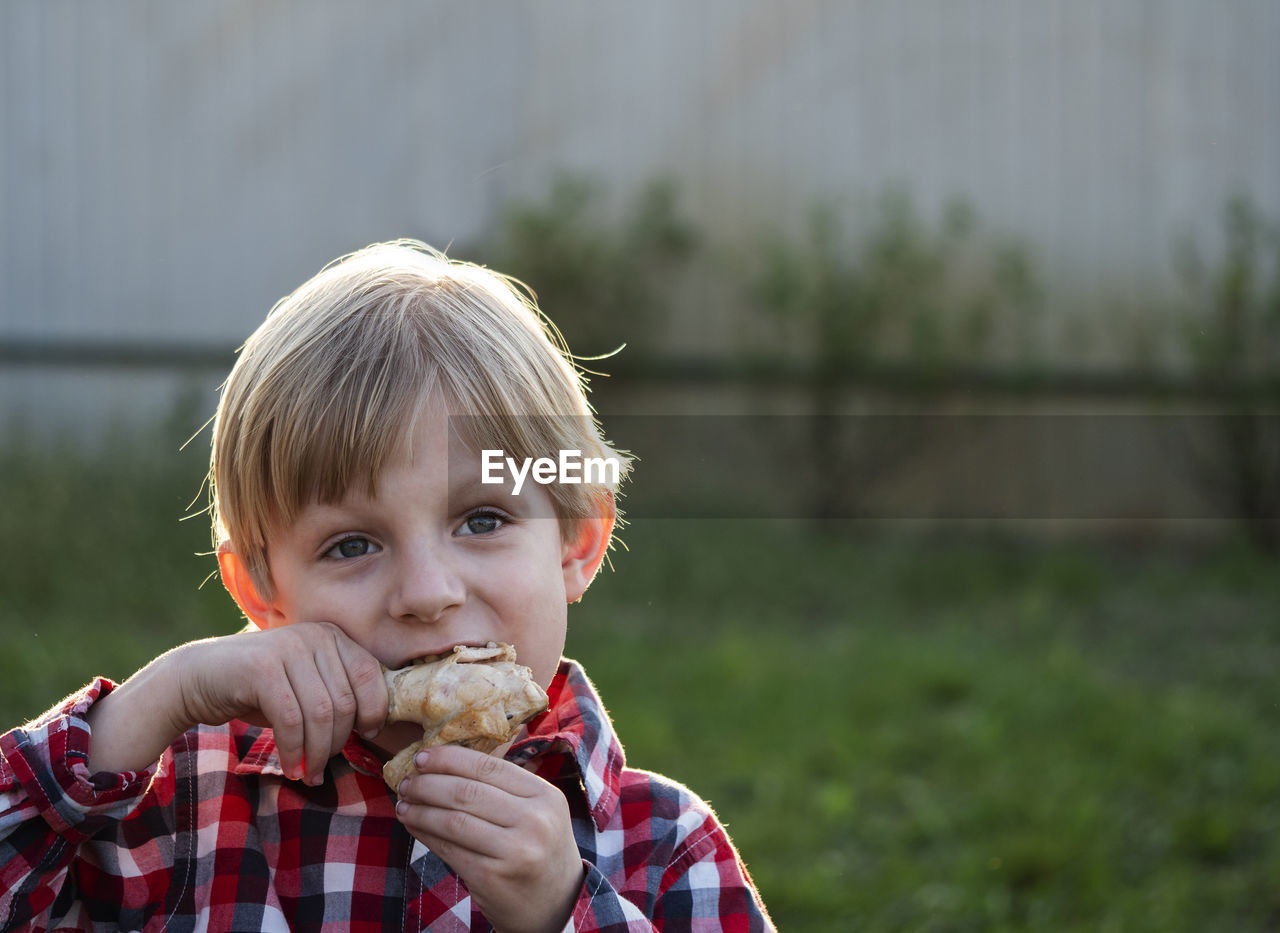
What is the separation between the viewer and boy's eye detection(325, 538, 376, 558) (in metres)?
1.20

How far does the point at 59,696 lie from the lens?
11.2ft

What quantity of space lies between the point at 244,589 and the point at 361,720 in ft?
0.95

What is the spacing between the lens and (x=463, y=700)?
3.61 feet

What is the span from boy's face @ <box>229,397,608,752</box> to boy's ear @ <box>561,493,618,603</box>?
4.9 inches

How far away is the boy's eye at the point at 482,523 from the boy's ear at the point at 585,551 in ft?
0.46

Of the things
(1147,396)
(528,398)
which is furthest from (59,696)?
(1147,396)

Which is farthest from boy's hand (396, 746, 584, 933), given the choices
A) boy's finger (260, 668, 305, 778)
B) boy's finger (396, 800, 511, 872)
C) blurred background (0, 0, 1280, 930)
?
blurred background (0, 0, 1280, 930)

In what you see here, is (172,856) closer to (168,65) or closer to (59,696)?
(59,696)

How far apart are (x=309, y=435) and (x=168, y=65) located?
4.48 meters

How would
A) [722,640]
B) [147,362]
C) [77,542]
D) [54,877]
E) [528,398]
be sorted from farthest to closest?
[147,362] → [77,542] → [722,640] → [528,398] → [54,877]

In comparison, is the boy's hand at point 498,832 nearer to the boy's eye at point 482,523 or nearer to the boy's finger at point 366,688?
the boy's finger at point 366,688

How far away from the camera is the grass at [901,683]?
282cm

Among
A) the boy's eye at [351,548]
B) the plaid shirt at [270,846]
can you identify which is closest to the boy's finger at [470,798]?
the plaid shirt at [270,846]

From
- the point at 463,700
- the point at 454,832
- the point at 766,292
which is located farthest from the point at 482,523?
the point at 766,292
